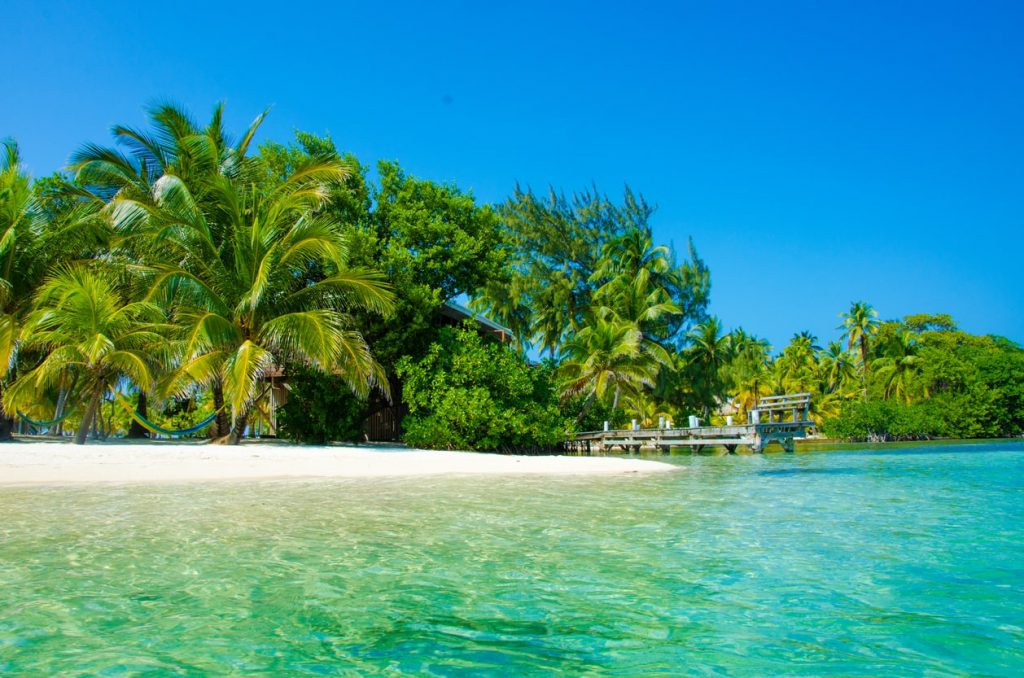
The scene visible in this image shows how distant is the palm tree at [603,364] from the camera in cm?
2684

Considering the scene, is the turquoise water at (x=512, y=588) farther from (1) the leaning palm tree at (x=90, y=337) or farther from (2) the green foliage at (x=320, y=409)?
(2) the green foliage at (x=320, y=409)

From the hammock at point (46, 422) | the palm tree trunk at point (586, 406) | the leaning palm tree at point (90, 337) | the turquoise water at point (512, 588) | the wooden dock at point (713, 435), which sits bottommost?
the turquoise water at point (512, 588)

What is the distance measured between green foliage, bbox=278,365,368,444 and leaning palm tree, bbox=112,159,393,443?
5.70 ft

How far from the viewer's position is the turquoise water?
3084 mm

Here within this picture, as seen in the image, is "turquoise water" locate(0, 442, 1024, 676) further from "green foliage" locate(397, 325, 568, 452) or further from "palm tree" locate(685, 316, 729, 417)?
"palm tree" locate(685, 316, 729, 417)

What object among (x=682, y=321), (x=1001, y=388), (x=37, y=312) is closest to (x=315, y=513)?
(x=37, y=312)

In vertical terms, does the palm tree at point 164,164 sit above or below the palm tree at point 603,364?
above

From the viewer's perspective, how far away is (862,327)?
147 feet

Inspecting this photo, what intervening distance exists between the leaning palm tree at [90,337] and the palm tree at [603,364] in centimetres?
Answer: 1511

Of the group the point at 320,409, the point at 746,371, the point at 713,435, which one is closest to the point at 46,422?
the point at 320,409

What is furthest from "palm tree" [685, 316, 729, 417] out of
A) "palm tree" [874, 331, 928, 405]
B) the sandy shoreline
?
the sandy shoreline

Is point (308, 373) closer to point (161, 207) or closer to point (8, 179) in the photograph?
point (161, 207)

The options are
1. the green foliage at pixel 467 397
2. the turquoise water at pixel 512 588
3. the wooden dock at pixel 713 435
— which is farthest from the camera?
the wooden dock at pixel 713 435

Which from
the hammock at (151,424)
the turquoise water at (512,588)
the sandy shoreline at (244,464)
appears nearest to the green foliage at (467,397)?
the sandy shoreline at (244,464)
